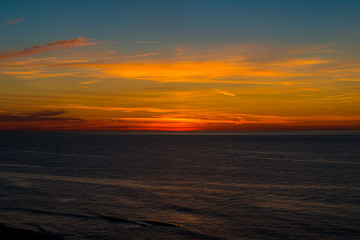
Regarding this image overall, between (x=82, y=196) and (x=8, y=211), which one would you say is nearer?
(x=8, y=211)

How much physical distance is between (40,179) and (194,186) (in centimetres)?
1531

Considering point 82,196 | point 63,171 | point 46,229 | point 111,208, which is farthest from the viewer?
point 63,171

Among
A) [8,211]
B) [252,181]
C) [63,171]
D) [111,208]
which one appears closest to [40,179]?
[63,171]

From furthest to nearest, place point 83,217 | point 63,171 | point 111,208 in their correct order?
1. point 63,171
2. point 111,208
3. point 83,217

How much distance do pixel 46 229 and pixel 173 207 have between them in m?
7.69

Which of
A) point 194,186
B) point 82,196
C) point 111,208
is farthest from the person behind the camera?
point 194,186

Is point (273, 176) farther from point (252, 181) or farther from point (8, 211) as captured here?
point (8, 211)

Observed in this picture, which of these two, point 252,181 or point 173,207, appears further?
point 252,181

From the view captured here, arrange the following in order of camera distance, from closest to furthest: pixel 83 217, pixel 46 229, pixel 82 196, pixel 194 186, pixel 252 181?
pixel 46 229, pixel 83 217, pixel 82 196, pixel 194 186, pixel 252 181

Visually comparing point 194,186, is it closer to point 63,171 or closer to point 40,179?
point 40,179

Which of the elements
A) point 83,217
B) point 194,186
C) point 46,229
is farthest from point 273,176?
point 46,229

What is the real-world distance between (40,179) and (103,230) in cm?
1854

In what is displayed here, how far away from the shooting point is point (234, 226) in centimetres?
1716

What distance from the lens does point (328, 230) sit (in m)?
16.5
